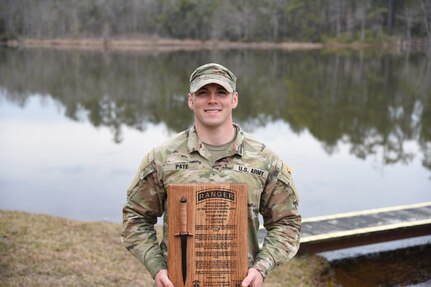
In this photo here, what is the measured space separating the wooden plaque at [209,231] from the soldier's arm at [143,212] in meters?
0.22

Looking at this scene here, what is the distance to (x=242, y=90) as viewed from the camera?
27.0 m

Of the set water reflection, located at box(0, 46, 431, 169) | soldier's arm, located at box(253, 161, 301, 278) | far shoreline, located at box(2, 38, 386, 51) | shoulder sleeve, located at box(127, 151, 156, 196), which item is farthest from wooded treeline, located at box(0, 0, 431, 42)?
shoulder sleeve, located at box(127, 151, 156, 196)

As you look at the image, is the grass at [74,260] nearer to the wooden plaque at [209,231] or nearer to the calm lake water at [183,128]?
the calm lake water at [183,128]

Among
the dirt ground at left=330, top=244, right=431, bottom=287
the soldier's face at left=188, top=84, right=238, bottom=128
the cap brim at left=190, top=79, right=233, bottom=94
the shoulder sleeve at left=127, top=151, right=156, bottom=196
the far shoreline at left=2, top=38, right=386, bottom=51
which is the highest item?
the far shoreline at left=2, top=38, right=386, bottom=51

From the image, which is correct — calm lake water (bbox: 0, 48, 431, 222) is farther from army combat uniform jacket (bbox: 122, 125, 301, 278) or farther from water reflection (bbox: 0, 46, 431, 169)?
army combat uniform jacket (bbox: 122, 125, 301, 278)

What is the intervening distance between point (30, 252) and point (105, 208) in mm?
3625

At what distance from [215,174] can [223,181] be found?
46mm

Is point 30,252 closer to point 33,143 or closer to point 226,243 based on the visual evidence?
point 226,243

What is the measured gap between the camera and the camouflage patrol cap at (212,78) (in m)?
2.46

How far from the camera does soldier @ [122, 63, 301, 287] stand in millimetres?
2480

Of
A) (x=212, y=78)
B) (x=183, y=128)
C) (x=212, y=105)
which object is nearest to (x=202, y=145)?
(x=212, y=105)

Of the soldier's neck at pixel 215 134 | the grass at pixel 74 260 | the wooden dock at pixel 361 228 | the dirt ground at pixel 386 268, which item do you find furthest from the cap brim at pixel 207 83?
the dirt ground at pixel 386 268

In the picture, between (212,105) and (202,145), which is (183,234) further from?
(212,105)

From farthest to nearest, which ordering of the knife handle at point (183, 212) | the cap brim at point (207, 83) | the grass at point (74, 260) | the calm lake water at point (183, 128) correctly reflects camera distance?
1. the calm lake water at point (183, 128)
2. the grass at point (74, 260)
3. the cap brim at point (207, 83)
4. the knife handle at point (183, 212)
